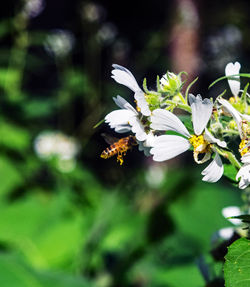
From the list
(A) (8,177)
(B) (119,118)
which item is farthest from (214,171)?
(A) (8,177)

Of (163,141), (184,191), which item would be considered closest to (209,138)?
(163,141)

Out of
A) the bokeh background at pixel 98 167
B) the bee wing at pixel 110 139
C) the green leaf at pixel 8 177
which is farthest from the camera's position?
the green leaf at pixel 8 177

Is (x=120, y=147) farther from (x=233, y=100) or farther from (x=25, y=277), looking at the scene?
(x=25, y=277)

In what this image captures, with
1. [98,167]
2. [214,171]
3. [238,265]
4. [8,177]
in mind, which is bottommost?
[238,265]

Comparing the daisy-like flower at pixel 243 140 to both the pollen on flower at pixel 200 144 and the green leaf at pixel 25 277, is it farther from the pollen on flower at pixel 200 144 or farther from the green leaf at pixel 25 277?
the green leaf at pixel 25 277

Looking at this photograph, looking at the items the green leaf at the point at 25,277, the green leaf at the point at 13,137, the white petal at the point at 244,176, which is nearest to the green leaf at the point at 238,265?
the white petal at the point at 244,176

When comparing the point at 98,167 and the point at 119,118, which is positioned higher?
the point at 98,167

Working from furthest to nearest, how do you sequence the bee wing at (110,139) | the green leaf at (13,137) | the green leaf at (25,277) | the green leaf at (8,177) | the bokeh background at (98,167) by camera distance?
the green leaf at (13,137)
the green leaf at (8,177)
the bokeh background at (98,167)
the green leaf at (25,277)
the bee wing at (110,139)
